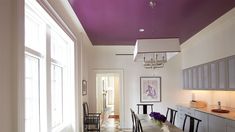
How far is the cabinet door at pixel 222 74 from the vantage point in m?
5.49

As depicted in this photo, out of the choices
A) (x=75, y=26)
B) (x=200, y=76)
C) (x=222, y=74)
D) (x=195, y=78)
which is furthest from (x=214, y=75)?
(x=75, y=26)

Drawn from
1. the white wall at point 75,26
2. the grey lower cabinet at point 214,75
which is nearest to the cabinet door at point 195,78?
the grey lower cabinet at point 214,75

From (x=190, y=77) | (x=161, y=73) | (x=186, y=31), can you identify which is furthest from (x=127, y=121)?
(x=186, y=31)

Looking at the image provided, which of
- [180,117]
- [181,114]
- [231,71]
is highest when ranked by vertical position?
[231,71]

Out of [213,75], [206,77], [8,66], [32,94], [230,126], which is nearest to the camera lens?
[8,66]

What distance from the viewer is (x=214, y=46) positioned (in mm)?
6363

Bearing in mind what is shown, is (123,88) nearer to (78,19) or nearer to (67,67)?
(67,67)

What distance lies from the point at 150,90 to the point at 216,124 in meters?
4.08

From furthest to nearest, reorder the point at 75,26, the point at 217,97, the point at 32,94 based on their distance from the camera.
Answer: the point at 217,97, the point at 75,26, the point at 32,94

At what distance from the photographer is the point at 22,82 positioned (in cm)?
236

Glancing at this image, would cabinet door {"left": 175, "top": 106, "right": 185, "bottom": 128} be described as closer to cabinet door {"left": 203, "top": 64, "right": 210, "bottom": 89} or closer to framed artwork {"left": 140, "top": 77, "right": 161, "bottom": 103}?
framed artwork {"left": 140, "top": 77, "right": 161, "bottom": 103}

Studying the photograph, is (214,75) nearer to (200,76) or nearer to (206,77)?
(206,77)

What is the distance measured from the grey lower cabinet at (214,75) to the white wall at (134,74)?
129cm

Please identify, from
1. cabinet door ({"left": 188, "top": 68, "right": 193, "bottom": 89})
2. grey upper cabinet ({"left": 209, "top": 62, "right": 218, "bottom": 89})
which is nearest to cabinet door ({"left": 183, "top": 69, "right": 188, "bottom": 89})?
cabinet door ({"left": 188, "top": 68, "right": 193, "bottom": 89})
